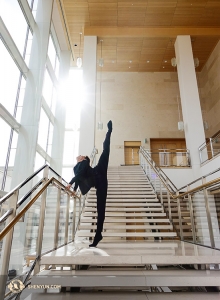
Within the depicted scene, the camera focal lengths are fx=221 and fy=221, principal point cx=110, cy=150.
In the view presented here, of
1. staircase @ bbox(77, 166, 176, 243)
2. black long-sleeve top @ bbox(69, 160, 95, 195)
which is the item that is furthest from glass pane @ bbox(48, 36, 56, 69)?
black long-sleeve top @ bbox(69, 160, 95, 195)

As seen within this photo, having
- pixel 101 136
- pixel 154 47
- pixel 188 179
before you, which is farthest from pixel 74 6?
pixel 188 179

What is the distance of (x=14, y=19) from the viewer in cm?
664

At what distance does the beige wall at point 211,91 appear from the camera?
40.8 feet

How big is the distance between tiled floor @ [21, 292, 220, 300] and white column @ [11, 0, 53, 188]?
4610 millimetres

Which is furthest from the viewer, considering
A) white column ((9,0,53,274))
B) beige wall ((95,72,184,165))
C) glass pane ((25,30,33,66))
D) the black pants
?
beige wall ((95,72,184,165))

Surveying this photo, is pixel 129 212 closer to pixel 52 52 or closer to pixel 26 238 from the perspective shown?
pixel 26 238

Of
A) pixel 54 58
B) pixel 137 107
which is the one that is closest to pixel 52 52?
pixel 54 58

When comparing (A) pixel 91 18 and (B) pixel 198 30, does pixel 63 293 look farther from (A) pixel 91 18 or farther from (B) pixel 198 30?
(B) pixel 198 30

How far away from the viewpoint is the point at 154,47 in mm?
12766

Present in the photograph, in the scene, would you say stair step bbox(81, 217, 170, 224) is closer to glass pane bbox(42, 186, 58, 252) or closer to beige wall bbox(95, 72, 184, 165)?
glass pane bbox(42, 186, 58, 252)

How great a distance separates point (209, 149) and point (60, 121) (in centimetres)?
719

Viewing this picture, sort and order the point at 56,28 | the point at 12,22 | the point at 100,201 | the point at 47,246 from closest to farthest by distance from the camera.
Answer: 1. the point at 47,246
2. the point at 100,201
3. the point at 12,22
4. the point at 56,28

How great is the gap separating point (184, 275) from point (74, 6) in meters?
11.7

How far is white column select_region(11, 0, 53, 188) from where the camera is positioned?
254 inches
